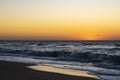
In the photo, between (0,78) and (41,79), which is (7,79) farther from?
(41,79)

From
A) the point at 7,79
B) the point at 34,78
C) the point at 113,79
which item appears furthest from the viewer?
the point at 113,79

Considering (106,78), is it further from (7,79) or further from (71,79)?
(7,79)

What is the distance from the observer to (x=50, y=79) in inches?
384

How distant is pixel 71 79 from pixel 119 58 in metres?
13.7

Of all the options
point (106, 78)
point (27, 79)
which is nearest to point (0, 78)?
point (27, 79)

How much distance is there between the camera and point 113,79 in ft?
34.8

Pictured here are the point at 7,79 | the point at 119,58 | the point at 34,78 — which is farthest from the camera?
the point at 119,58

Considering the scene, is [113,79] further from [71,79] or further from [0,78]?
[0,78]

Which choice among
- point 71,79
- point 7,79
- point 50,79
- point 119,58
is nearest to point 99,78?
point 71,79

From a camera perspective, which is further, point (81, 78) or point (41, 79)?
point (81, 78)

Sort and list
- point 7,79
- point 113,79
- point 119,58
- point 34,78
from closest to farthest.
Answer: point 7,79
point 34,78
point 113,79
point 119,58

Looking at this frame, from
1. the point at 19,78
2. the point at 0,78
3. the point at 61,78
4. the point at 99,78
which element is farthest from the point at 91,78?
the point at 0,78

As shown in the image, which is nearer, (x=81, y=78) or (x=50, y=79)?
(x=50, y=79)

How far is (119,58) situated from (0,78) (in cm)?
1546
